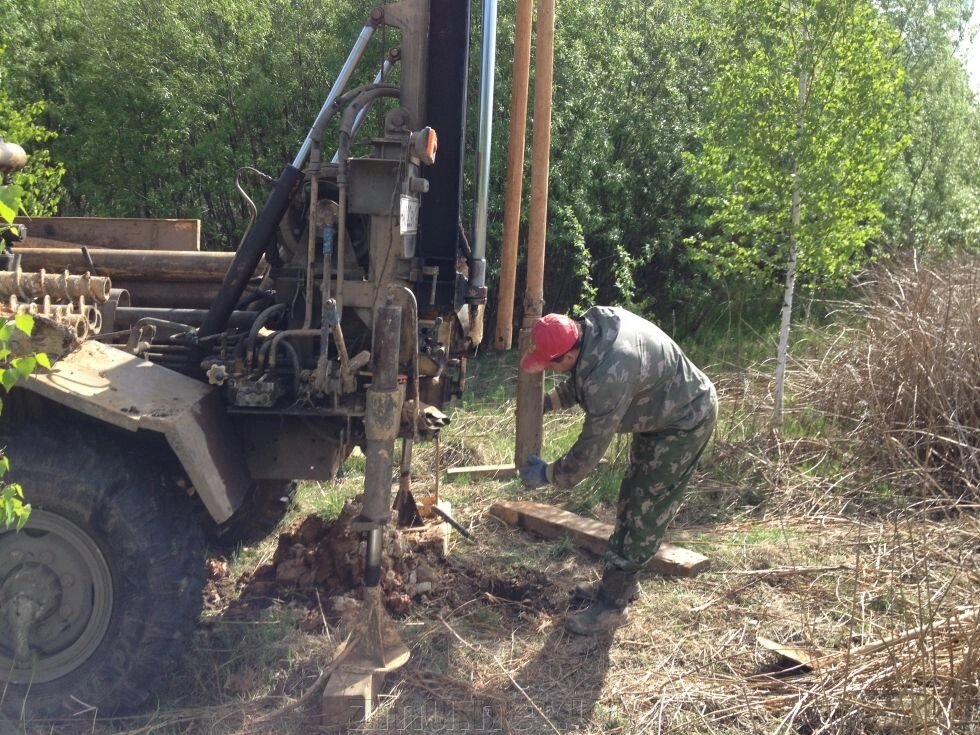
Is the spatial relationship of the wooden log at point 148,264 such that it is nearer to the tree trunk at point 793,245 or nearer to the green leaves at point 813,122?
the green leaves at point 813,122

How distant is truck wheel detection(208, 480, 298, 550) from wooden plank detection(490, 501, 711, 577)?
137 centimetres

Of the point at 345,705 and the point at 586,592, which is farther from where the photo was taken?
the point at 586,592

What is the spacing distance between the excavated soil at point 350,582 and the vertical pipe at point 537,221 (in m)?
0.69

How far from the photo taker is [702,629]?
4480mm

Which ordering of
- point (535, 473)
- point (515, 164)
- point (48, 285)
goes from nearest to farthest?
point (48, 285)
point (535, 473)
point (515, 164)

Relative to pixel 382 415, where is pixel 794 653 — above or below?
below

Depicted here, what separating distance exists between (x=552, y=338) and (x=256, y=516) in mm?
2393

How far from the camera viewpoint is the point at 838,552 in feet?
17.5

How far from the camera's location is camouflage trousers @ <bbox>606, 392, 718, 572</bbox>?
4.47 meters

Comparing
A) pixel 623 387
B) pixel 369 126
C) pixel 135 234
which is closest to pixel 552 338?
pixel 623 387

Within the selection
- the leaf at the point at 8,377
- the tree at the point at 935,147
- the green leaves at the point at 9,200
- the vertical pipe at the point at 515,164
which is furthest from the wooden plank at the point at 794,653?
the tree at the point at 935,147

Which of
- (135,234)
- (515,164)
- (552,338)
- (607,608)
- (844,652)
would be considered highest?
(515,164)

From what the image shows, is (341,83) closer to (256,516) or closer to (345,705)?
(256,516)

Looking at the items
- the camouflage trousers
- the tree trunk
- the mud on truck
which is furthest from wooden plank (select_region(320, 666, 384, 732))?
the tree trunk
